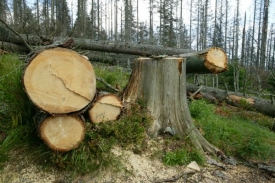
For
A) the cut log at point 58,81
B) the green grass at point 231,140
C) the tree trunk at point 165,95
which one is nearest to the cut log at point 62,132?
the cut log at point 58,81

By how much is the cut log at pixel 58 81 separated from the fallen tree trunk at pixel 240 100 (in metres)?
5.49

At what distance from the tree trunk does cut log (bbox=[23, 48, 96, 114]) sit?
96 cm

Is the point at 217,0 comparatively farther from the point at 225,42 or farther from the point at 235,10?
the point at 225,42

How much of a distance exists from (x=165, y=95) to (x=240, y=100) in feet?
15.6

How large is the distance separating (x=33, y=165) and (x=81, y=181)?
53 cm

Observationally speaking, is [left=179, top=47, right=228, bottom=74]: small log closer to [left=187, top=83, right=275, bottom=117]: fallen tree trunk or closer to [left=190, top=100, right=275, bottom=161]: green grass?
[left=190, top=100, right=275, bottom=161]: green grass

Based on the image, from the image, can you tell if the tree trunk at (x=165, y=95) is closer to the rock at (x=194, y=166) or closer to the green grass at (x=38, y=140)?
the rock at (x=194, y=166)

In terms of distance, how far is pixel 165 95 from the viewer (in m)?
3.02

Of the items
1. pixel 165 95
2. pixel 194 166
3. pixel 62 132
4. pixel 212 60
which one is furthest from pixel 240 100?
pixel 62 132

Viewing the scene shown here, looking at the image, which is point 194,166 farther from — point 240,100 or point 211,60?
point 240,100

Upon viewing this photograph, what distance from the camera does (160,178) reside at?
2.45 meters

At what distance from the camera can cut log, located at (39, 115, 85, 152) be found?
7.07 feet

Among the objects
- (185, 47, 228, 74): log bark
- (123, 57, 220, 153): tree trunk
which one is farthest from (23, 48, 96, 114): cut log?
(185, 47, 228, 74): log bark

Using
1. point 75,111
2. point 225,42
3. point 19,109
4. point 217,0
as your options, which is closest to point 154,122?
point 75,111
